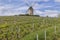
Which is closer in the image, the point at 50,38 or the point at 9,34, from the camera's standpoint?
the point at 50,38

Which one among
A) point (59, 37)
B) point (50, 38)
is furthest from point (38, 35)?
point (59, 37)

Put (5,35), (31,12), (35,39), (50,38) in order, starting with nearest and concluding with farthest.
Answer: (35,39) → (50,38) → (5,35) → (31,12)

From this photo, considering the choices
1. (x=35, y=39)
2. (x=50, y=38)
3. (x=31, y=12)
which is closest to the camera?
(x=35, y=39)

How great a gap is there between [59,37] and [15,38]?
808cm

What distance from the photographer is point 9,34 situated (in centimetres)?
4338

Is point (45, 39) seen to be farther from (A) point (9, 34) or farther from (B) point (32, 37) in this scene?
(A) point (9, 34)

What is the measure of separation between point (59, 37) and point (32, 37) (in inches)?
272

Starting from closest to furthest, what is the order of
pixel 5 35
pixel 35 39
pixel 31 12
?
pixel 35 39 < pixel 5 35 < pixel 31 12

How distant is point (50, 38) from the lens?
40469mm

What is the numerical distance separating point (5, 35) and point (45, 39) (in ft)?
28.6

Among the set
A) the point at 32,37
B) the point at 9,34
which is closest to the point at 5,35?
the point at 9,34

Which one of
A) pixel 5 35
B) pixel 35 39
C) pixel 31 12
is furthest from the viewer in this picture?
pixel 31 12

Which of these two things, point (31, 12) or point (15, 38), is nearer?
point (15, 38)

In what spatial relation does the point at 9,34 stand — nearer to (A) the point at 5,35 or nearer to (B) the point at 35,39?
(A) the point at 5,35
